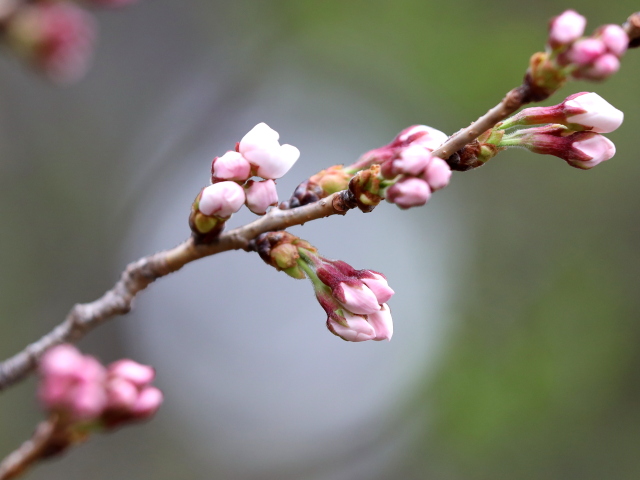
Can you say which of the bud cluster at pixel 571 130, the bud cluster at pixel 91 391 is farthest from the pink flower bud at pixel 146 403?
the bud cluster at pixel 571 130

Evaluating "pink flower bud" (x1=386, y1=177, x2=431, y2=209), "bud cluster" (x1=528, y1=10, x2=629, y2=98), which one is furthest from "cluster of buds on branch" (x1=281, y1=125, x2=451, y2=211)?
"bud cluster" (x1=528, y1=10, x2=629, y2=98)

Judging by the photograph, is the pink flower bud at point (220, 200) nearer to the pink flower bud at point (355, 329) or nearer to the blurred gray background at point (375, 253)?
the pink flower bud at point (355, 329)

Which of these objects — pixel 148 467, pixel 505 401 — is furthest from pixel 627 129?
pixel 148 467

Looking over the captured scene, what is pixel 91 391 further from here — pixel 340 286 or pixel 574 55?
pixel 574 55

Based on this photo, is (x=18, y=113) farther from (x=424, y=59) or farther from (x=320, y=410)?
(x=320, y=410)

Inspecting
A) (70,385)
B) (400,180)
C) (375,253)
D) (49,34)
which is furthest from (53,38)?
(375,253)
